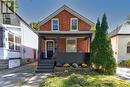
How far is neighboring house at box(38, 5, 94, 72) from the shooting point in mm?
21938

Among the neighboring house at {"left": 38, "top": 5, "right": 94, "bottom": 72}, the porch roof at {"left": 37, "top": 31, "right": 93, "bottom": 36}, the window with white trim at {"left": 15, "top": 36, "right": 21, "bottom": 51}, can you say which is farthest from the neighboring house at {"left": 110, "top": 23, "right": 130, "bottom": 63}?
the window with white trim at {"left": 15, "top": 36, "right": 21, "bottom": 51}

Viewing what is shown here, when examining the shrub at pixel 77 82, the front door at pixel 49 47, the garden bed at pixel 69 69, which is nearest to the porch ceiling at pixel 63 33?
the garden bed at pixel 69 69

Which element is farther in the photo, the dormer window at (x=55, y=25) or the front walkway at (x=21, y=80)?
the dormer window at (x=55, y=25)

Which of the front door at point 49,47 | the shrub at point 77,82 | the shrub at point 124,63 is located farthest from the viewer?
the shrub at point 124,63

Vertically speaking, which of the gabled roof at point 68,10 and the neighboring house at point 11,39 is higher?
the gabled roof at point 68,10

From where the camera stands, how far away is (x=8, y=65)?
23.7 meters

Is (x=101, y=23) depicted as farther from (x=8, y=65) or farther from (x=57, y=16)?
(x=8, y=65)

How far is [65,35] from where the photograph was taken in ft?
75.0

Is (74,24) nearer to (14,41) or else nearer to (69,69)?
(14,41)

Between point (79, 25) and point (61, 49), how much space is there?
3.67m

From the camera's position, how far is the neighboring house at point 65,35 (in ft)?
72.0

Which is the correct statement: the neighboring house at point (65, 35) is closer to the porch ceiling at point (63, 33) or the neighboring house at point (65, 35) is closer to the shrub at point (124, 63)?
the porch ceiling at point (63, 33)

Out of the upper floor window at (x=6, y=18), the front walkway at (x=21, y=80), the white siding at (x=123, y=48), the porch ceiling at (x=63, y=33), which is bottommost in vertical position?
the front walkway at (x=21, y=80)

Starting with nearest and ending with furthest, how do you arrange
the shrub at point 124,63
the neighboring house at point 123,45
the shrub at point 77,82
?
the shrub at point 77,82
the shrub at point 124,63
the neighboring house at point 123,45
